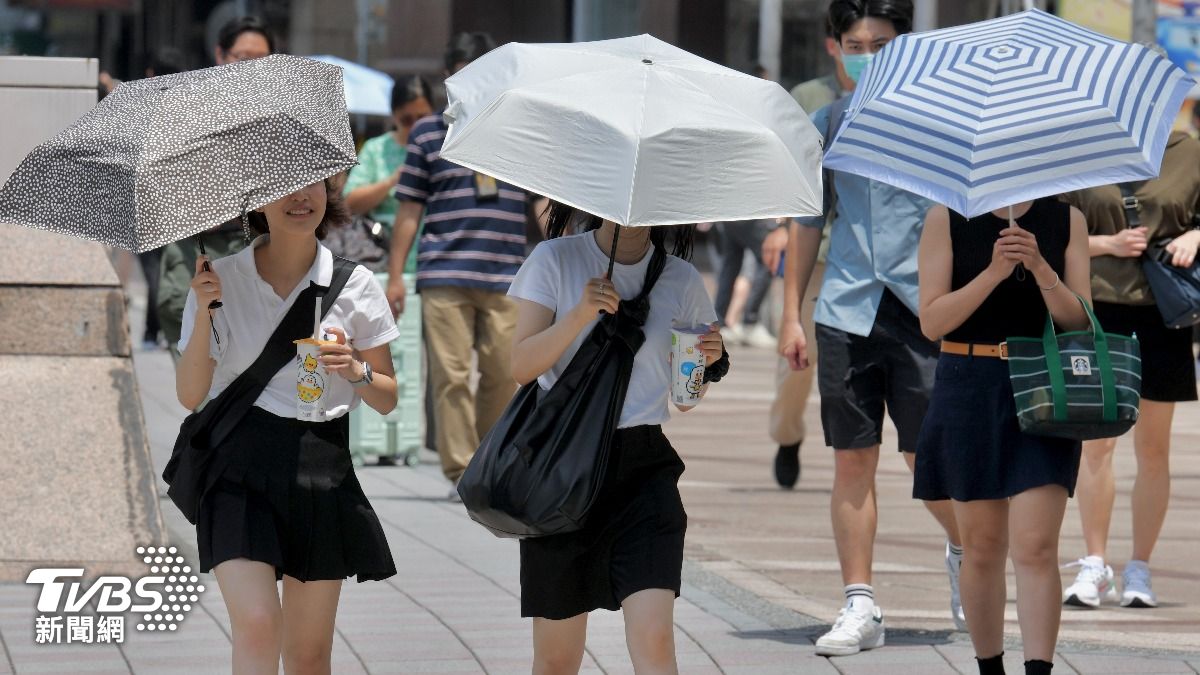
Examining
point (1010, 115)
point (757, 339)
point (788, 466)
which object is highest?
point (1010, 115)

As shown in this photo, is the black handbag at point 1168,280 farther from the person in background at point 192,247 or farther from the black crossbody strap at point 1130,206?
the person in background at point 192,247

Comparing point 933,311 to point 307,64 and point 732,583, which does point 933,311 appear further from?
point 732,583

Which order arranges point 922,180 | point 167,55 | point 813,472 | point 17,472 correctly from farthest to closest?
point 167,55 < point 813,472 < point 17,472 < point 922,180

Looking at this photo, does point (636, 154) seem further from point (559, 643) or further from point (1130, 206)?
point (1130, 206)

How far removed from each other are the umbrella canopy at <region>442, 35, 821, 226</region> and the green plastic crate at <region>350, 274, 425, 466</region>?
19.4 feet

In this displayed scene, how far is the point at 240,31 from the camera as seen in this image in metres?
8.81

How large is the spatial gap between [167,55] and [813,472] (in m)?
4.62

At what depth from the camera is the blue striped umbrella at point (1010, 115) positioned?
4.95m

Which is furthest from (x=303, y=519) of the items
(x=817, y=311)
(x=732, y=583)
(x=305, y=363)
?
(x=732, y=583)

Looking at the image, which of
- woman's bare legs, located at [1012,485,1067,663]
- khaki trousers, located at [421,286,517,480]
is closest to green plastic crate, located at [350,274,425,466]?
khaki trousers, located at [421,286,517,480]

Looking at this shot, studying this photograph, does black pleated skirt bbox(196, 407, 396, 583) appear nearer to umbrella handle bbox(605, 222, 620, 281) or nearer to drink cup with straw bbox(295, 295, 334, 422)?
drink cup with straw bbox(295, 295, 334, 422)

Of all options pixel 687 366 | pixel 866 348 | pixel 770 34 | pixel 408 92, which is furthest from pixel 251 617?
pixel 770 34

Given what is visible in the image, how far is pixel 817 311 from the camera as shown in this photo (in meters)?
6.74

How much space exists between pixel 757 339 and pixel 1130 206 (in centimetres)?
1124
